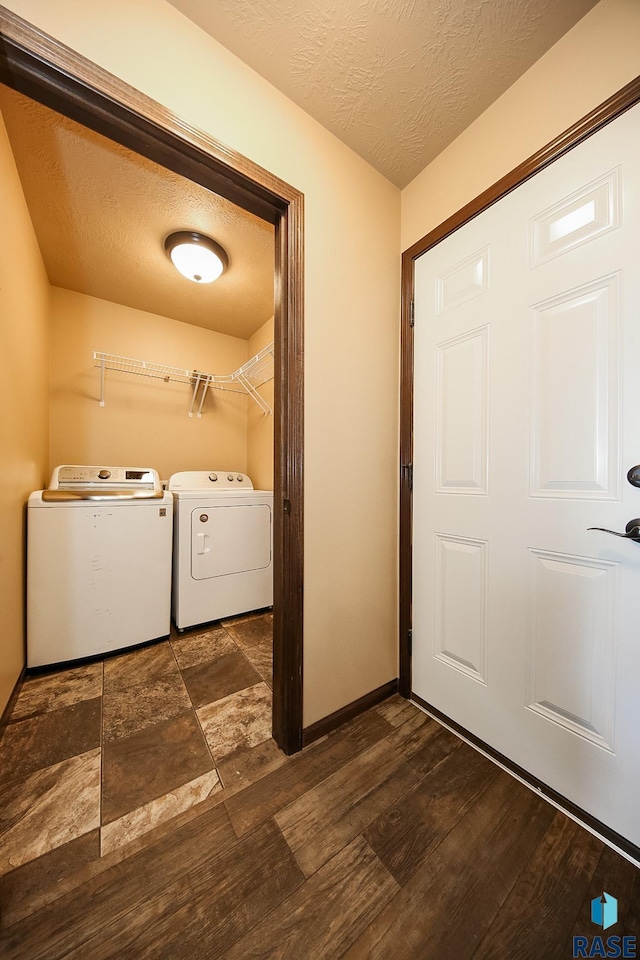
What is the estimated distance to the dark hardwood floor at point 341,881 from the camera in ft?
2.23

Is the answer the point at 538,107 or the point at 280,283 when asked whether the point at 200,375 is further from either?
the point at 538,107

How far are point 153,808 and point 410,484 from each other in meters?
1.44

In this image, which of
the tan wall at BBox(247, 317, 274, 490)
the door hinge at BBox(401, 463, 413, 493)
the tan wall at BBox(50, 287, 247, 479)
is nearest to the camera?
the door hinge at BBox(401, 463, 413, 493)

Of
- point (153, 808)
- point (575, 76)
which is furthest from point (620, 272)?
point (153, 808)

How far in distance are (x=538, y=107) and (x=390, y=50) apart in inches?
20.6

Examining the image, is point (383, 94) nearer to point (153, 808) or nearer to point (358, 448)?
point (358, 448)

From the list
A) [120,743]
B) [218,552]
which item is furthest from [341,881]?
[218,552]

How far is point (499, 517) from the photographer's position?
113cm

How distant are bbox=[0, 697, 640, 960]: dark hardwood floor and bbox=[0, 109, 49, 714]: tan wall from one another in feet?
3.05

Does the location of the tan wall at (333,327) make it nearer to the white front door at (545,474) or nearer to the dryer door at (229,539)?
the white front door at (545,474)

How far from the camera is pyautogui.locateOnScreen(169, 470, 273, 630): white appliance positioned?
6.82ft

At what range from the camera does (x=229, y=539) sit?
87.7 inches

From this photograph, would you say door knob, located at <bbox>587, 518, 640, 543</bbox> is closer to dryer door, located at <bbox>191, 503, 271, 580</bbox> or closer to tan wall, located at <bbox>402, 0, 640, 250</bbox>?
tan wall, located at <bbox>402, 0, 640, 250</bbox>
